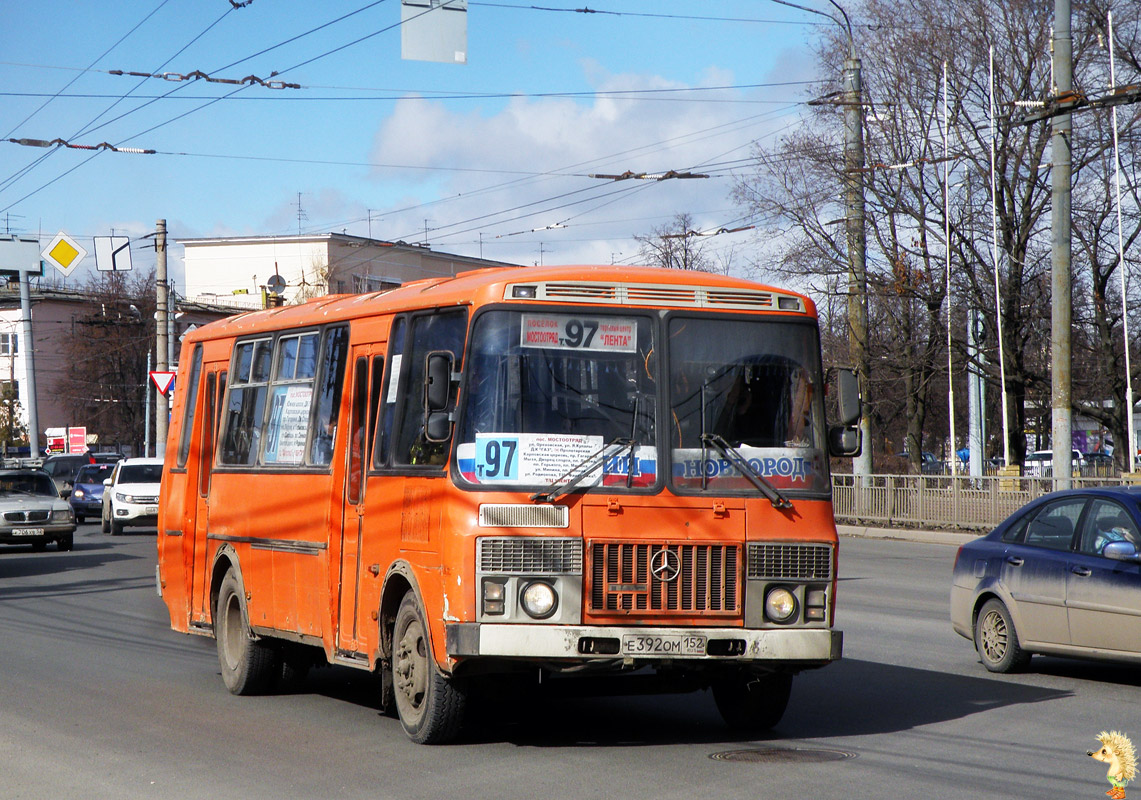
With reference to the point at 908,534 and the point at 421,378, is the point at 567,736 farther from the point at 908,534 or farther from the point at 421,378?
the point at 908,534

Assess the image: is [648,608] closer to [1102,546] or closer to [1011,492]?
[1102,546]

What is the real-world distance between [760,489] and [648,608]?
967 millimetres

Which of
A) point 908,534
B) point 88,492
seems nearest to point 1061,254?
point 908,534

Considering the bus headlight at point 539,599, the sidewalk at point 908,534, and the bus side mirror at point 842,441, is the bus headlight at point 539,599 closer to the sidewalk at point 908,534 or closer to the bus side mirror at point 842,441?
the bus side mirror at point 842,441

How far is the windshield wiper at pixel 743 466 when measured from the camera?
8.38 m

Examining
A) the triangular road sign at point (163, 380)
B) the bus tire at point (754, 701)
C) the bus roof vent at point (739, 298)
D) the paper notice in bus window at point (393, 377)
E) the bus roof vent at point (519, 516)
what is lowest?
the bus tire at point (754, 701)

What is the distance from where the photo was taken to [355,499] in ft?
31.3

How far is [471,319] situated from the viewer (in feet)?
27.5

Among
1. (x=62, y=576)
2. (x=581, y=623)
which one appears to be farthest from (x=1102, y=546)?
(x=62, y=576)

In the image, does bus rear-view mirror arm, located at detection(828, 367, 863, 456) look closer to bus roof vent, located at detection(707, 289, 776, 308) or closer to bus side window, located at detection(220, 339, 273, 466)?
bus roof vent, located at detection(707, 289, 776, 308)

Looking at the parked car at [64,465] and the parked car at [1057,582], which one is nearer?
the parked car at [1057,582]

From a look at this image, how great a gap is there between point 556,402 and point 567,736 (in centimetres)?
217

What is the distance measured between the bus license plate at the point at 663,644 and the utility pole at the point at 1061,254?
1969 cm

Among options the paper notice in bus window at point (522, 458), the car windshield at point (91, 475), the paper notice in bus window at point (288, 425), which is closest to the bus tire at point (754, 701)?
the paper notice in bus window at point (522, 458)
